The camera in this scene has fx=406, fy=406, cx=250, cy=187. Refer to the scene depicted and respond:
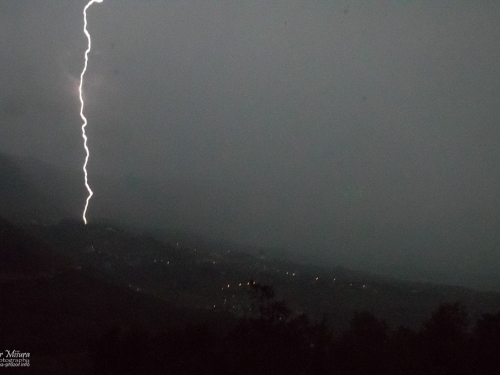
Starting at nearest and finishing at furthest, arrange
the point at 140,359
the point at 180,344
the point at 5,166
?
1. the point at 140,359
2. the point at 180,344
3. the point at 5,166

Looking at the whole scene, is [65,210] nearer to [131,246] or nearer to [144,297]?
[131,246]

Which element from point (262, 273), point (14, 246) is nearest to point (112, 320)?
point (14, 246)

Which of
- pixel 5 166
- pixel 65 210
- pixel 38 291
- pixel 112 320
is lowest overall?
pixel 112 320

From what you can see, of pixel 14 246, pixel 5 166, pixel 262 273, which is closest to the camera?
pixel 14 246

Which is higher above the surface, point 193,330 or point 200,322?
point 193,330

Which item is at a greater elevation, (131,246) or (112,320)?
(131,246)

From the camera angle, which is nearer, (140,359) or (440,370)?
(140,359)

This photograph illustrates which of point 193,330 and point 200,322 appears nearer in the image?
point 193,330
